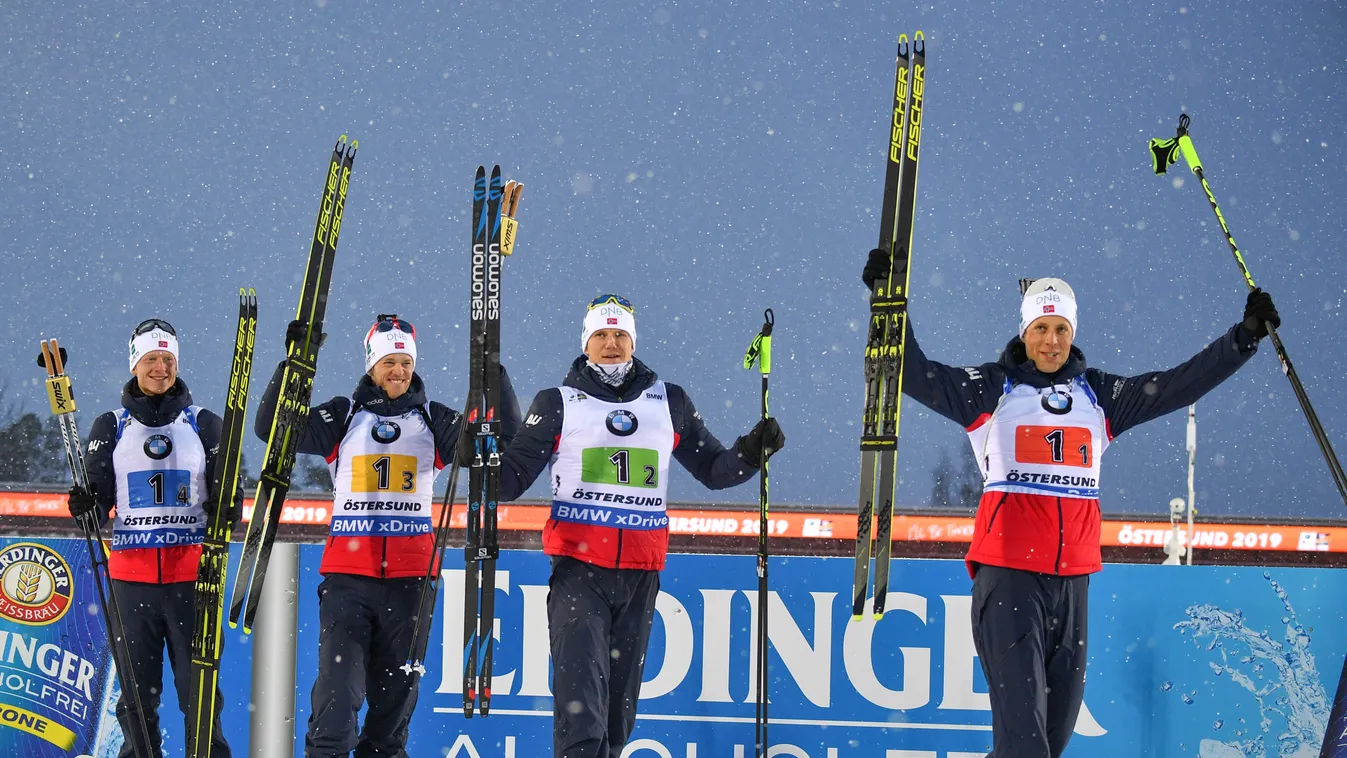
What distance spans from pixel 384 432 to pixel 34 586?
204cm

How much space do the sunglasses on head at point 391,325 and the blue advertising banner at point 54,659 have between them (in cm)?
131

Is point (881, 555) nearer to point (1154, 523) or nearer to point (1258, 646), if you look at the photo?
point (1258, 646)

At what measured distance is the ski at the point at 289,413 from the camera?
16.0 ft

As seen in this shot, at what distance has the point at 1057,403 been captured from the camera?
14.1 ft

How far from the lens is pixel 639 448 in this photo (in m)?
4.57

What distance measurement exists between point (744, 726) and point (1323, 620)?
7.86ft

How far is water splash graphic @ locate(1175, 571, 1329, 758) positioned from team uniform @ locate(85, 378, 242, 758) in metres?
4.10

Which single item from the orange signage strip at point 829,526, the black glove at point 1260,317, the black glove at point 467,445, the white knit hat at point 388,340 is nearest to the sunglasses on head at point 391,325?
the white knit hat at point 388,340

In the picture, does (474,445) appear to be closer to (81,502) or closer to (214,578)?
(214,578)

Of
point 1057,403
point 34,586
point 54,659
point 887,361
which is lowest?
point 54,659

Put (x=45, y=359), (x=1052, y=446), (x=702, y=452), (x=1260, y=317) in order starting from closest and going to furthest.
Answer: (x=1260, y=317) < (x=1052, y=446) < (x=702, y=452) < (x=45, y=359)

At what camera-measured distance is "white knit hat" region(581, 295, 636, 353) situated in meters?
4.79

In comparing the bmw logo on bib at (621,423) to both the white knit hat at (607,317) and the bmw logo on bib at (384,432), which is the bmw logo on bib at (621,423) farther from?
the bmw logo on bib at (384,432)

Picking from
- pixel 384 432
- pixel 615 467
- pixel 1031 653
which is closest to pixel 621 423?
pixel 615 467
